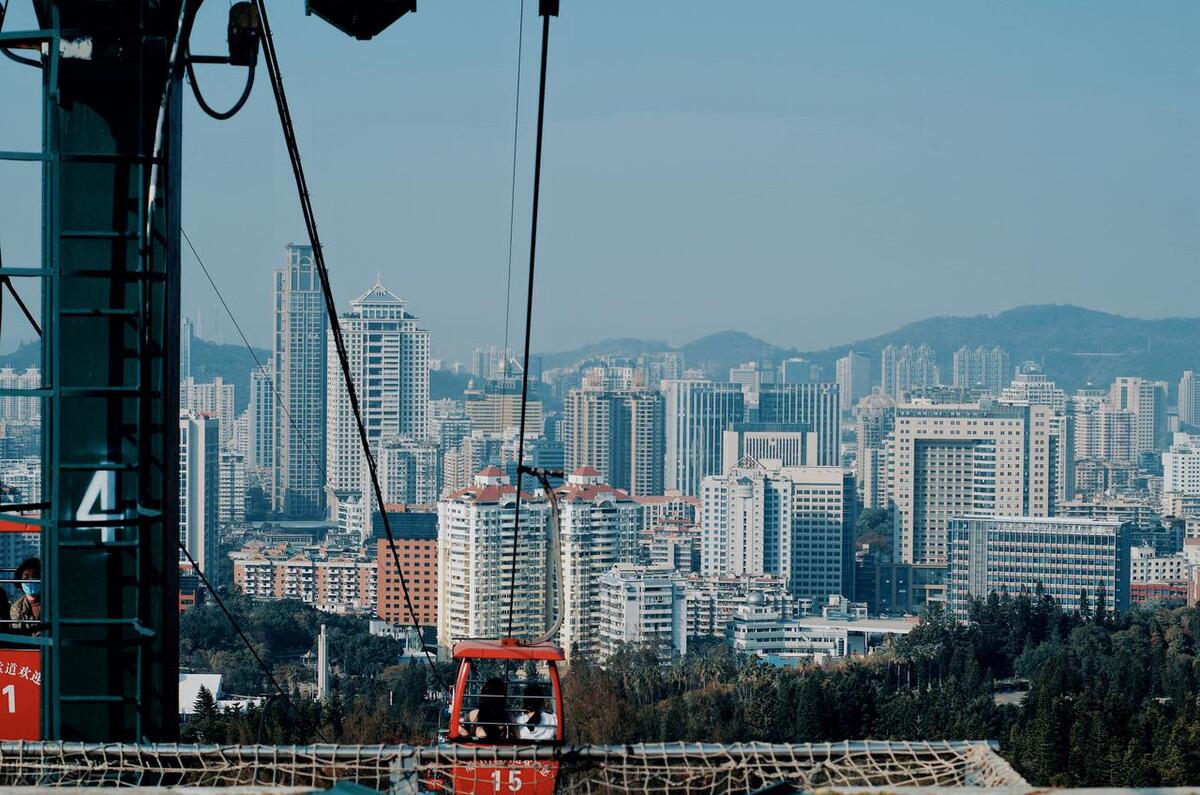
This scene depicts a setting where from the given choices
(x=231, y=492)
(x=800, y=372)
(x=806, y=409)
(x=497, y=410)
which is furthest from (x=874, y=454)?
(x=800, y=372)

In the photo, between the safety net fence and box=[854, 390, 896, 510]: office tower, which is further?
box=[854, 390, 896, 510]: office tower

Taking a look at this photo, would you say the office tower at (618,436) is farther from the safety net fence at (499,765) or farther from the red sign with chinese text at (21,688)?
the safety net fence at (499,765)

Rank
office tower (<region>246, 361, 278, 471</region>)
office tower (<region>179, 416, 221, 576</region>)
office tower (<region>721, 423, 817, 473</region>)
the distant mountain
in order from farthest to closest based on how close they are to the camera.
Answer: the distant mountain < office tower (<region>721, 423, 817, 473</region>) < office tower (<region>246, 361, 278, 471</region>) < office tower (<region>179, 416, 221, 576</region>)

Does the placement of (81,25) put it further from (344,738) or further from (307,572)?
(307,572)

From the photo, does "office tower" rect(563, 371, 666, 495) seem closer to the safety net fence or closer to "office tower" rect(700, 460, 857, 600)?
"office tower" rect(700, 460, 857, 600)

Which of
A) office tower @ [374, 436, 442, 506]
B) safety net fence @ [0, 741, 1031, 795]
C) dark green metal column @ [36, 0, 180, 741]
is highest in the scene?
dark green metal column @ [36, 0, 180, 741]

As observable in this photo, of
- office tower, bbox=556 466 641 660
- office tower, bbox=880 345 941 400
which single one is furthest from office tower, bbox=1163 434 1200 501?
office tower, bbox=880 345 941 400
